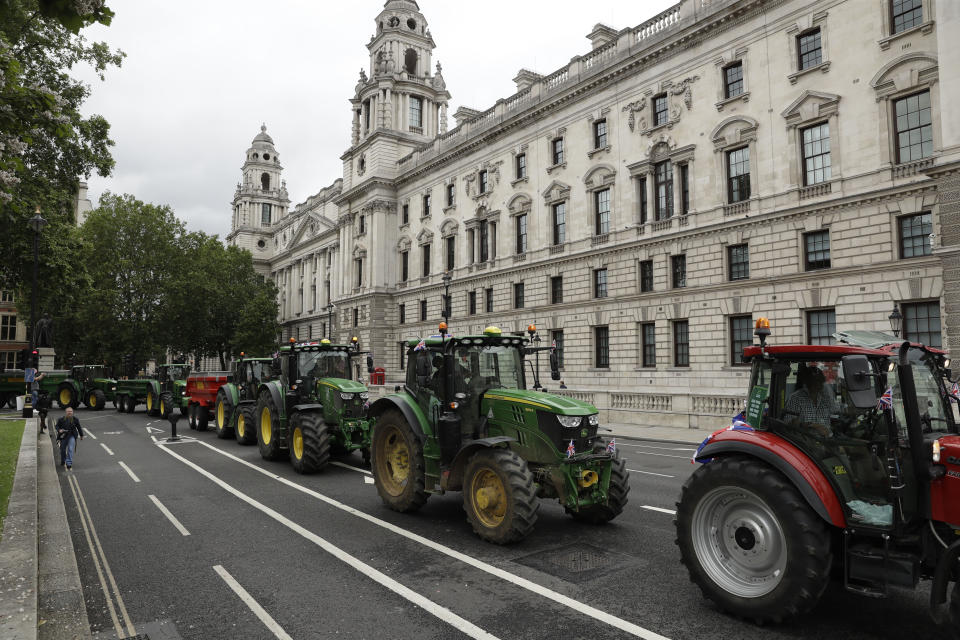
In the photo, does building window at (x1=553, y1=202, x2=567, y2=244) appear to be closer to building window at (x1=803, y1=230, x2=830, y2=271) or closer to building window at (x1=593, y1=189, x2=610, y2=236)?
building window at (x1=593, y1=189, x2=610, y2=236)

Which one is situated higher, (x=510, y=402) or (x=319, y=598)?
(x=510, y=402)

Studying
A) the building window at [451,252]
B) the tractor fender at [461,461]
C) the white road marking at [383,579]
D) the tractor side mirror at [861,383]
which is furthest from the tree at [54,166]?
the building window at [451,252]

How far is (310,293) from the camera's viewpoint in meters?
79.1

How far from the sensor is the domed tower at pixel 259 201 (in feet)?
313

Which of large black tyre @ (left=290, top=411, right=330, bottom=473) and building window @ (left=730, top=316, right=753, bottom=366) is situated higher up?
building window @ (left=730, top=316, right=753, bottom=366)

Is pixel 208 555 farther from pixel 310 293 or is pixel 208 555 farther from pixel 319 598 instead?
pixel 310 293

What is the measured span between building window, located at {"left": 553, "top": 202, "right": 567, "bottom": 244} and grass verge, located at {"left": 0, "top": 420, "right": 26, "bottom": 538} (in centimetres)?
2823

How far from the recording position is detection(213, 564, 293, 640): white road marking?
505 cm

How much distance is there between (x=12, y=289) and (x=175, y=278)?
28188 mm

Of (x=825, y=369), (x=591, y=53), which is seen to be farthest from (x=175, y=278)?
(x=825, y=369)

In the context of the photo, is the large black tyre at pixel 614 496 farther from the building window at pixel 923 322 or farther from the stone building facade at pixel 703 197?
the building window at pixel 923 322

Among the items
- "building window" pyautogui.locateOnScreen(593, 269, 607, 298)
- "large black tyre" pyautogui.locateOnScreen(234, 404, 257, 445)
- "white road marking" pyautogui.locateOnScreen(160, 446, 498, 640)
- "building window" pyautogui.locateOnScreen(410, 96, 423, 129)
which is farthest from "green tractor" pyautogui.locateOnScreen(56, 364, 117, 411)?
"building window" pyautogui.locateOnScreen(410, 96, 423, 129)

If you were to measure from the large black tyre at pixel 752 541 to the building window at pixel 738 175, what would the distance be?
82.3 feet

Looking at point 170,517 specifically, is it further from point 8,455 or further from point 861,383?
point 861,383
